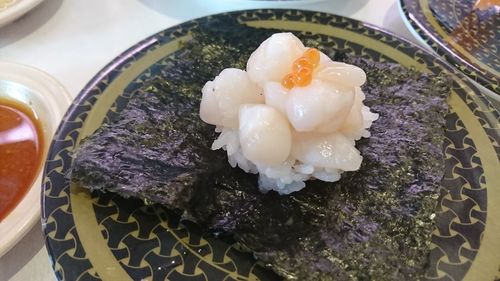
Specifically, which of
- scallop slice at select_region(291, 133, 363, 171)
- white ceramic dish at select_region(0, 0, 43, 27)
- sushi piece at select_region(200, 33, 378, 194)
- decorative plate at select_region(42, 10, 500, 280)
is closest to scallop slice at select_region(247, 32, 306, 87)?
sushi piece at select_region(200, 33, 378, 194)

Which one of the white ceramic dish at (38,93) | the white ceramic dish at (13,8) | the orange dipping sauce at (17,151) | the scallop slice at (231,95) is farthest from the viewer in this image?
the white ceramic dish at (13,8)

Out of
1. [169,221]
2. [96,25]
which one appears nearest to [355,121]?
[169,221]

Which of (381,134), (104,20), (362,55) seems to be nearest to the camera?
(381,134)

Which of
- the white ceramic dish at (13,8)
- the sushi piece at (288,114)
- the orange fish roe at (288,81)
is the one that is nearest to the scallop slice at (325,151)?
the sushi piece at (288,114)

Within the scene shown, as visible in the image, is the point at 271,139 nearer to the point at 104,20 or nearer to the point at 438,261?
the point at 438,261

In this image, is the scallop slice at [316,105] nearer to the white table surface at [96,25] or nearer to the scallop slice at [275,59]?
the scallop slice at [275,59]

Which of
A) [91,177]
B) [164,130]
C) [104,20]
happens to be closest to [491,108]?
[164,130]

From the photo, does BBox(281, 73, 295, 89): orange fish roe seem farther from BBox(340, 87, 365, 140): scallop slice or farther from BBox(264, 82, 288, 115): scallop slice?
BBox(340, 87, 365, 140): scallop slice
